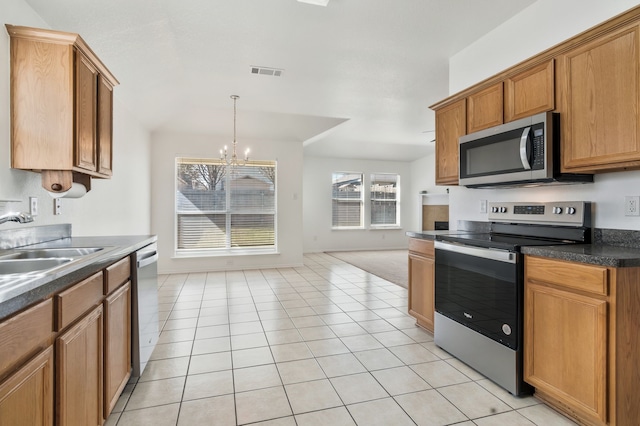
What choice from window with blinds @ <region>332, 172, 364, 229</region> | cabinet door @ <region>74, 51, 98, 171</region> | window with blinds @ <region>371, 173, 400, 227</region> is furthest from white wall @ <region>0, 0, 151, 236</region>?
window with blinds @ <region>371, 173, 400, 227</region>

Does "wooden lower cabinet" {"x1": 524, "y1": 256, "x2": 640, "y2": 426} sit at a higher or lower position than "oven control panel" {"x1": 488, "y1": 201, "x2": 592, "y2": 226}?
lower

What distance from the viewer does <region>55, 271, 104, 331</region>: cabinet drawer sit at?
124cm

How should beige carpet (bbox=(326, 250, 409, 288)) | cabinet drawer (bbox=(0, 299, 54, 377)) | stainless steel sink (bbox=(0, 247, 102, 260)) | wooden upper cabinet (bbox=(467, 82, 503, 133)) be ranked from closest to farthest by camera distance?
cabinet drawer (bbox=(0, 299, 54, 377))
stainless steel sink (bbox=(0, 247, 102, 260))
wooden upper cabinet (bbox=(467, 82, 503, 133))
beige carpet (bbox=(326, 250, 409, 288))

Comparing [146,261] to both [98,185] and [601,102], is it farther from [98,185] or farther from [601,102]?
[601,102]

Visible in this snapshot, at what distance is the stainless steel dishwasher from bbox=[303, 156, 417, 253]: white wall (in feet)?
20.3

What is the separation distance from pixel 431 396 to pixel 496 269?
2.96 feet

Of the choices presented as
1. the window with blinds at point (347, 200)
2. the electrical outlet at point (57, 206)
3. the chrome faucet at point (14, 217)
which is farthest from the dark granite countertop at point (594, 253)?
the window with blinds at point (347, 200)

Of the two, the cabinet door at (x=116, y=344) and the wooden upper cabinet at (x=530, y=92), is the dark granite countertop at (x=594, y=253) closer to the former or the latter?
the wooden upper cabinet at (x=530, y=92)

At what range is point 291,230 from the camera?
6492 millimetres

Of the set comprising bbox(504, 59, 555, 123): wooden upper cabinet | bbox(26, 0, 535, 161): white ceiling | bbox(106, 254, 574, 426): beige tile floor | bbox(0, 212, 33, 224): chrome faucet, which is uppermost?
bbox(26, 0, 535, 161): white ceiling

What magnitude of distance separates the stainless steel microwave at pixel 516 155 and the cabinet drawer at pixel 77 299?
261 centimetres

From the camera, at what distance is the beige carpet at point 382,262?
5629 millimetres

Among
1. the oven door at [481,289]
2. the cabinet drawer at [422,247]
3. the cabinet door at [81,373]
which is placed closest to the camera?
the cabinet door at [81,373]

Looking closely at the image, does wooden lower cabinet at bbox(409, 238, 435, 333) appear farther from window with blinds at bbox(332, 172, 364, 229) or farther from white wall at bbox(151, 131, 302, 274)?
window with blinds at bbox(332, 172, 364, 229)
